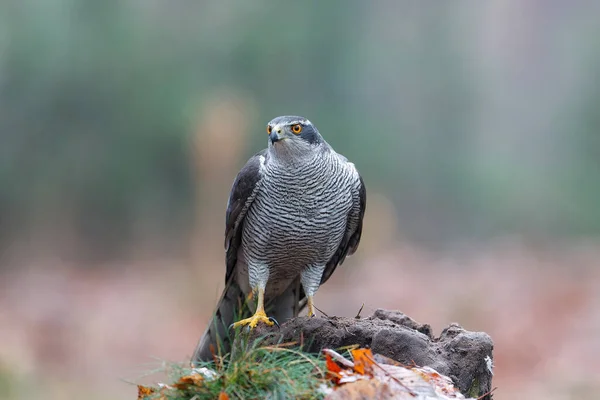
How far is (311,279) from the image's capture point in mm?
4438

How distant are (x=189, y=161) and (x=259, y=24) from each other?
1.98 meters

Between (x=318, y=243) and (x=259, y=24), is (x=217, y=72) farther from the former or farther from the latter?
(x=318, y=243)

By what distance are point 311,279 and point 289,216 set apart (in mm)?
611

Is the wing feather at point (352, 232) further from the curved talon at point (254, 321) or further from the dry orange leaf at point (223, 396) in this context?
the dry orange leaf at point (223, 396)

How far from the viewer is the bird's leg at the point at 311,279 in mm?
4410

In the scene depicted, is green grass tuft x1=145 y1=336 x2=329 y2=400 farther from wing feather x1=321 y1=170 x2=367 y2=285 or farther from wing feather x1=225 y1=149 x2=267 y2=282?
wing feather x1=321 y1=170 x2=367 y2=285

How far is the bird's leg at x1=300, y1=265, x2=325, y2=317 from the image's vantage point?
174 inches

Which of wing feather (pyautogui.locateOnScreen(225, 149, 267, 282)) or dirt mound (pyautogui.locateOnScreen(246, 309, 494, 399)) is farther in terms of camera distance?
wing feather (pyautogui.locateOnScreen(225, 149, 267, 282))

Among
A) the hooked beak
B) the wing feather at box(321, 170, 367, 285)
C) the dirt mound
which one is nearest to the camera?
the dirt mound

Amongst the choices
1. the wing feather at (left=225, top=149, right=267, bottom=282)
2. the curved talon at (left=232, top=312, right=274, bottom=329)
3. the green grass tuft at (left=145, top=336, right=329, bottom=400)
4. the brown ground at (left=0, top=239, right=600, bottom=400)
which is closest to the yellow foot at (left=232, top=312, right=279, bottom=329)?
the curved talon at (left=232, top=312, right=274, bottom=329)

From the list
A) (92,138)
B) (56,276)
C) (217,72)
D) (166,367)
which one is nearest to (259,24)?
(217,72)

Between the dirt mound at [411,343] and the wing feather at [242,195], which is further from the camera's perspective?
the wing feather at [242,195]

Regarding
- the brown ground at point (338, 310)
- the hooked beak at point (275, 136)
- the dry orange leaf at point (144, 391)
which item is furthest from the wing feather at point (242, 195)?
the brown ground at point (338, 310)

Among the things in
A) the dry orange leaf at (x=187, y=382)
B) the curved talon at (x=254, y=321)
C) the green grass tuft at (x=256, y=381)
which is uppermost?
the curved talon at (x=254, y=321)
